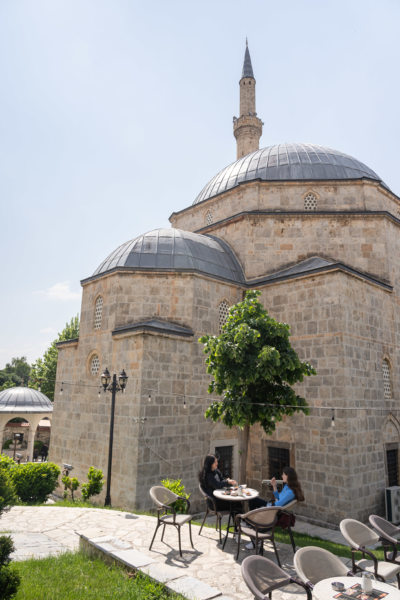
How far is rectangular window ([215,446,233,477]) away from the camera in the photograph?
36.9 feet

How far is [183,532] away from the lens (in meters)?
6.03

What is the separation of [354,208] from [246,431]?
9357mm

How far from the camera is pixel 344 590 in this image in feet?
10.4

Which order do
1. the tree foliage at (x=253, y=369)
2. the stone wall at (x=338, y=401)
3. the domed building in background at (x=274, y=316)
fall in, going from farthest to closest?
1. the domed building in background at (x=274, y=316)
2. the stone wall at (x=338, y=401)
3. the tree foliage at (x=253, y=369)

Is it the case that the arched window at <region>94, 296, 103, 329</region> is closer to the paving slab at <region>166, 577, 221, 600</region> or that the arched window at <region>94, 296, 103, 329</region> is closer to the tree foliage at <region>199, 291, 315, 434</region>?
the tree foliage at <region>199, 291, 315, 434</region>

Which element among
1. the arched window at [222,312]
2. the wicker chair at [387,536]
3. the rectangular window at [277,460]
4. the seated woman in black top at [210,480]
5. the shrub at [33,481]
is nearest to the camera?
the wicker chair at [387,536]

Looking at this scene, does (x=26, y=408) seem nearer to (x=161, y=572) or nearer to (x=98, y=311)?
(x=98, y=311)

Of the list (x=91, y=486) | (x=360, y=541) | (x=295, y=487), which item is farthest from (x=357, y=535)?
(x=91, y=486)

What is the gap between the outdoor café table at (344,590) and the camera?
3.07m

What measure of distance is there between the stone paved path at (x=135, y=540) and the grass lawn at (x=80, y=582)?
44 cm

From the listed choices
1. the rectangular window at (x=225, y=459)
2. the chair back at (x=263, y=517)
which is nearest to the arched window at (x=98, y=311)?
the rectangular window at (x=225, y=459)

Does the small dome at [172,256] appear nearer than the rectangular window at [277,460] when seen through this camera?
No

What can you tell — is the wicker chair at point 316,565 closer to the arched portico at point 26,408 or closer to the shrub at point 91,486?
the shrub at point 91,486

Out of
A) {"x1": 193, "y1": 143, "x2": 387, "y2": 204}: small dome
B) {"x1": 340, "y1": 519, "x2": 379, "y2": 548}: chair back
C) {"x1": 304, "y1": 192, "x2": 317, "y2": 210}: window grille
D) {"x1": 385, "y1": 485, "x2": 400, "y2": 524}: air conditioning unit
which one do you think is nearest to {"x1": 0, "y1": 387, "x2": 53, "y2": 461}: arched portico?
{"x1": 193, "y1": 143, "x2": 387, "y2": 204}: small dome
